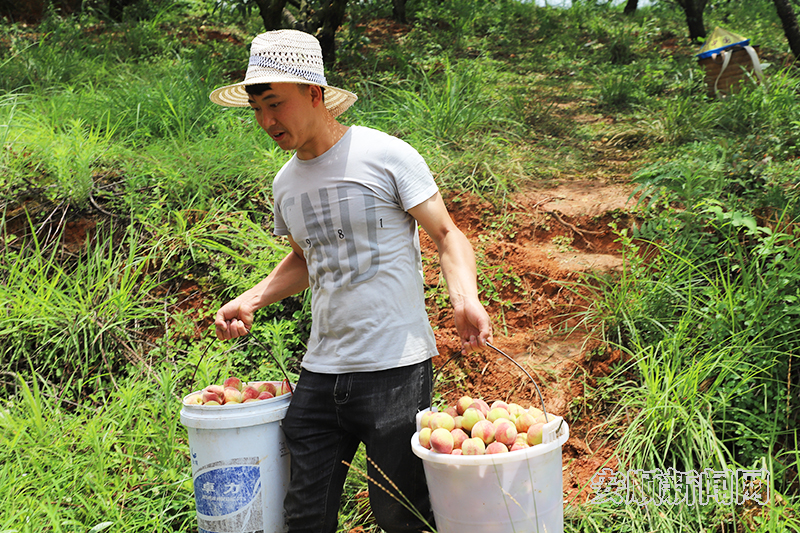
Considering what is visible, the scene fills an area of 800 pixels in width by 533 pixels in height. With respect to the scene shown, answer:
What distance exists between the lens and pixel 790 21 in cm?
552

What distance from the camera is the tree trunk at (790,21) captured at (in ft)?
17.8

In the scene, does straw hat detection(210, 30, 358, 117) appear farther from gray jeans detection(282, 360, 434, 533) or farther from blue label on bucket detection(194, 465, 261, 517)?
blue label on bucket detection(194, 465, 261, 517)

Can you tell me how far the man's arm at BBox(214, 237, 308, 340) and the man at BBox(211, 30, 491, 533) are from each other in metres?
0.24

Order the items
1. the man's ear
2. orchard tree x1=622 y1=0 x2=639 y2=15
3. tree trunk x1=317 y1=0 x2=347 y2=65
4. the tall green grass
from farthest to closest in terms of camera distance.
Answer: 1. orchard tree x1=622 y1=0 x2=639 y2=15
2. tree trunk x1=317 y1=0 x2=347 y2=65
3. the tall green grass
4. the man's ear

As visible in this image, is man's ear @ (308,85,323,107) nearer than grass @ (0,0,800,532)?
Yes

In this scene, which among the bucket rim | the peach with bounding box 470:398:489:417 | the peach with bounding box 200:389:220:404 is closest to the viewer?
the bucket rim

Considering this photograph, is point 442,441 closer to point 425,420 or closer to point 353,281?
point 425,420

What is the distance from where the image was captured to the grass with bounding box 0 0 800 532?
7.89 feet

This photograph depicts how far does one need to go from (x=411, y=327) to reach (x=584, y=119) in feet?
14.4

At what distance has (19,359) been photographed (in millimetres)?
3252

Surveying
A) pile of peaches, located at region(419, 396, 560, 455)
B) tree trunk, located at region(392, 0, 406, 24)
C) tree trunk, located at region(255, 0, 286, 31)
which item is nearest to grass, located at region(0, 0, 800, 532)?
tree trunk, located at region(255, 0, 286, 31)

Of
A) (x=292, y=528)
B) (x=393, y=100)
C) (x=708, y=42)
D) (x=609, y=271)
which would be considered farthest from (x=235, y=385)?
(x=708, y=42)

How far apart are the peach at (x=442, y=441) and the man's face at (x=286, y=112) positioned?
93 cm

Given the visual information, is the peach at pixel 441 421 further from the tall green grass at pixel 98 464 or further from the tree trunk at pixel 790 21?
the tree trunk at pixel 790 21
